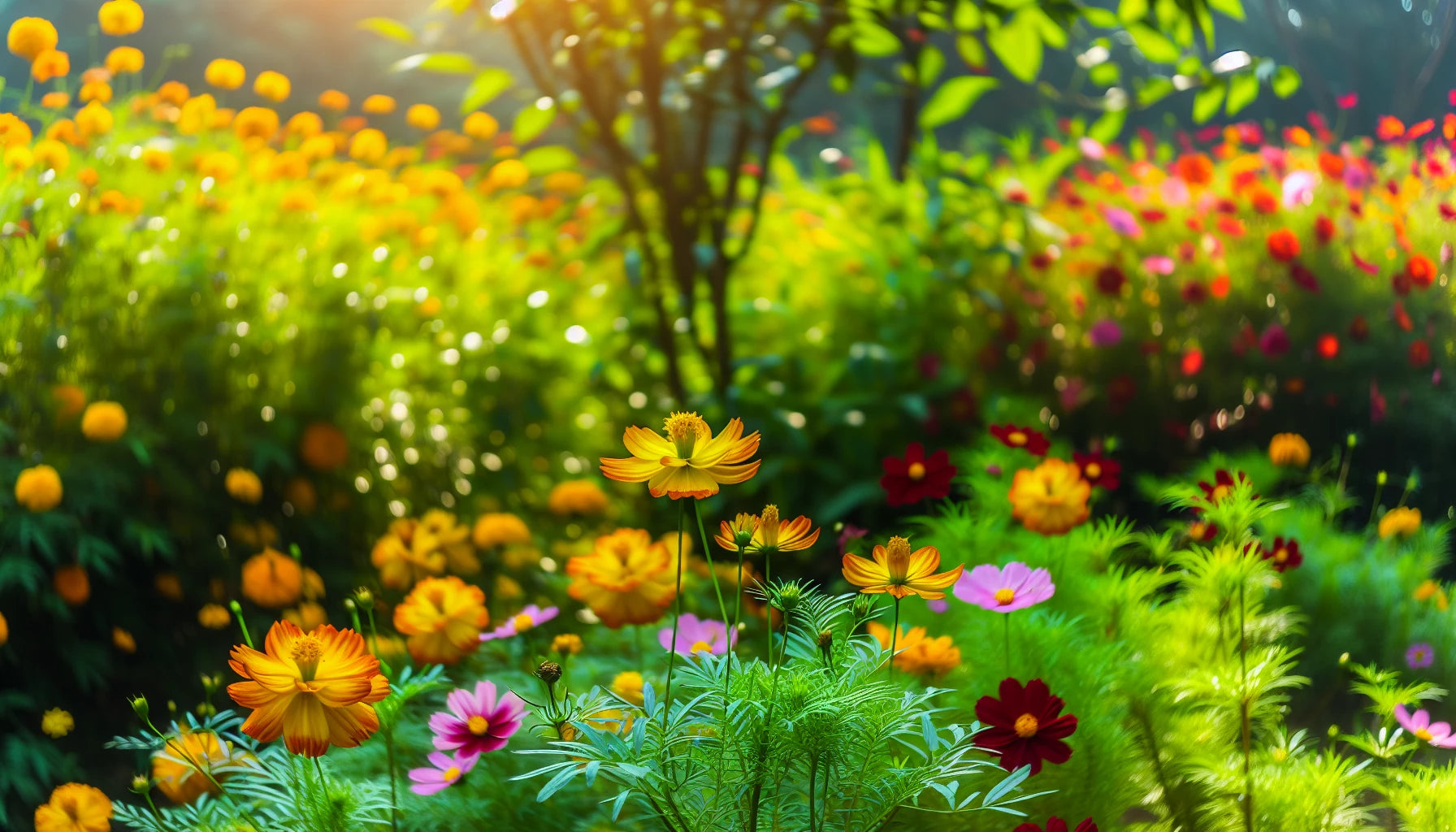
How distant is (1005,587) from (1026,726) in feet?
0.76

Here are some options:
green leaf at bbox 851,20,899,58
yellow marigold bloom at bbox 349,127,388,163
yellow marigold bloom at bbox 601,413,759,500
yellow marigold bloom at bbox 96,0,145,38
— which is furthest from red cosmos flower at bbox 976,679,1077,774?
yellow marigold bloom at bbox 349,127,388,163

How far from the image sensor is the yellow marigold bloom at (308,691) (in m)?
0.70

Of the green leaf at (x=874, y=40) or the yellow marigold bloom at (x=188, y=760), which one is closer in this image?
the yellow marigold bloom at (x=188, y=760)

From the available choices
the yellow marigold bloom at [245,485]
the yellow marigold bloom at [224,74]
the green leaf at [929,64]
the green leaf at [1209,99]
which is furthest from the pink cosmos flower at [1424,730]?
the yellow marigold bloom at [224,74]

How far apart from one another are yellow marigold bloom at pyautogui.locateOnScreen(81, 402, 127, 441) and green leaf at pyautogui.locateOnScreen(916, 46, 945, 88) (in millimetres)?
1570

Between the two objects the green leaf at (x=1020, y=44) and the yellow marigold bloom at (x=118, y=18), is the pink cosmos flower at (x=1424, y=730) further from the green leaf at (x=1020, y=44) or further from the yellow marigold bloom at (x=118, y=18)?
the yellow marigold bloom at (x=118, y=18)

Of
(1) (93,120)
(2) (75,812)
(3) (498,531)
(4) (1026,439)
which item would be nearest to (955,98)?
(4) (1026,439)

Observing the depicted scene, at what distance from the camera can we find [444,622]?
1.17 metres

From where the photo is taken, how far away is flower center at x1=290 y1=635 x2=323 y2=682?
71 centimetres

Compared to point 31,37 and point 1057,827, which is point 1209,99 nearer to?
point 1057,827

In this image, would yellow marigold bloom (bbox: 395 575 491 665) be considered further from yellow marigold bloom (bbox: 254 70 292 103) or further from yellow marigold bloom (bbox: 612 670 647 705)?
yellow marigold bloom (bbox: 254 70 292 103)

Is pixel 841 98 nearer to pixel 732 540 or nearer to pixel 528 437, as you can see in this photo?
pixel 528 437

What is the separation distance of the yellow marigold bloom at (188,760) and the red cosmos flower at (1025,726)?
2.14ft

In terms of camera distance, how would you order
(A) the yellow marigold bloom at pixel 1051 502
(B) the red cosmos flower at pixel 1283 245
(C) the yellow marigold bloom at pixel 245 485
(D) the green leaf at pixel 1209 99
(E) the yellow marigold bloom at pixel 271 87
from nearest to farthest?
(A) the yellow marigold bloom at pixel 1051 502, (C) the yellow marigold bloom at pixel 245 485, (D) the green leaf at pixel 1209 99, (E) the yellow marigold bloom at pixel 271 87, (B) the red cosmos flower at pixel 1283 245
